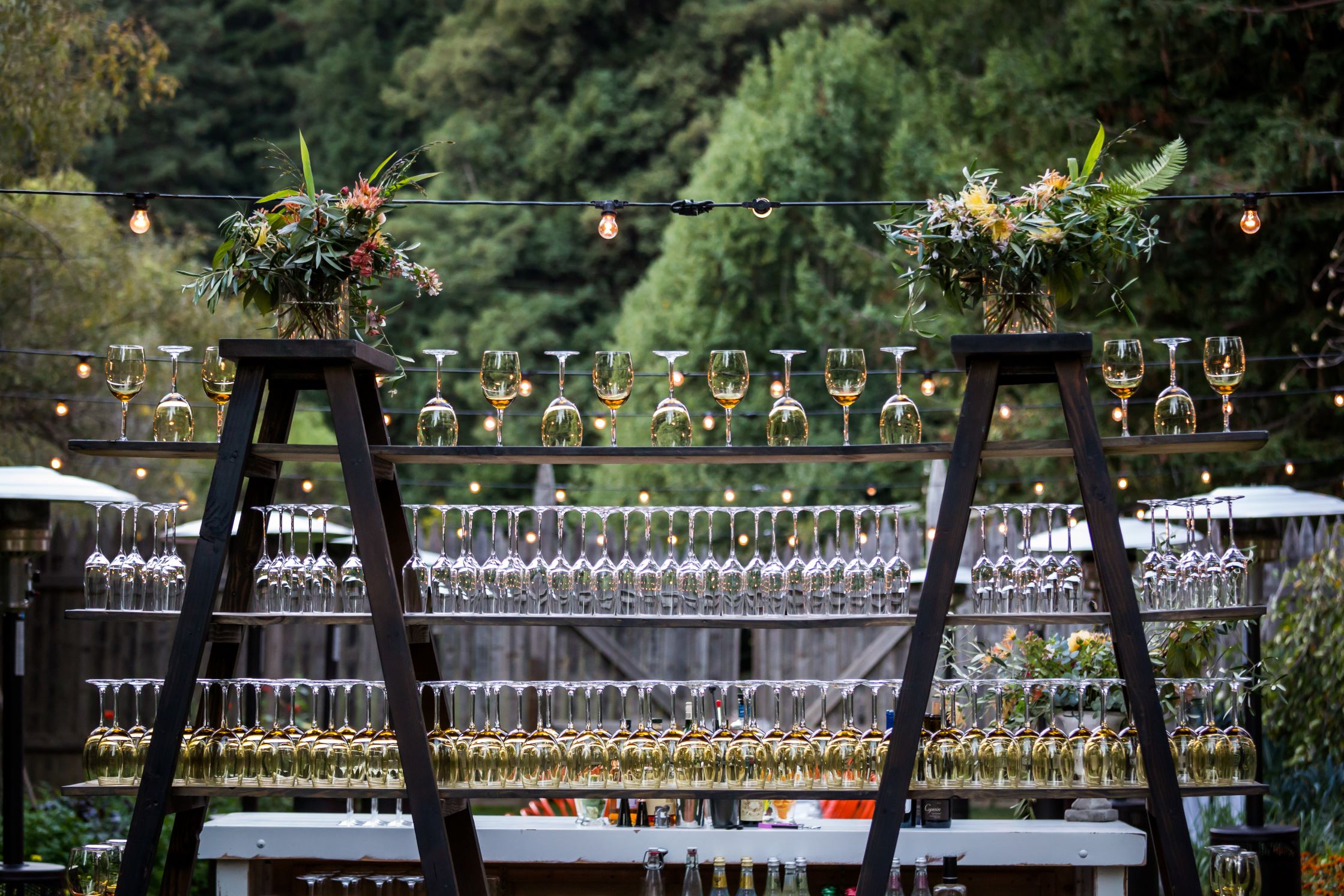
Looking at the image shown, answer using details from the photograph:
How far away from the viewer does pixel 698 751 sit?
4.23 meters

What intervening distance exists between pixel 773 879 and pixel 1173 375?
194cm

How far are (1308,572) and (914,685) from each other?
480cm

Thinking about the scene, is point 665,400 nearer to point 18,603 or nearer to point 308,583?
point 308,583

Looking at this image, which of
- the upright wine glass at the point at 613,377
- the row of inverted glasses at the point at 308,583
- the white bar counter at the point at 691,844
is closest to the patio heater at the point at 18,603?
the white bar counter at the point at 691,844

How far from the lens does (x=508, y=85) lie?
62.7 ft

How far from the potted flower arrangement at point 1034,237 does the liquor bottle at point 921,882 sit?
1622mm

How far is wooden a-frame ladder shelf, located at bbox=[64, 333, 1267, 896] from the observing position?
157 inches

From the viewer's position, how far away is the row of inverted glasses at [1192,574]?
4164mm

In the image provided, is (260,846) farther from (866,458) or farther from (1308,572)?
(1308,572)

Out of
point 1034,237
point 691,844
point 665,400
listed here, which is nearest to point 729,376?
point 665,400

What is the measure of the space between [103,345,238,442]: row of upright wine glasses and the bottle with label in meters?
2.12

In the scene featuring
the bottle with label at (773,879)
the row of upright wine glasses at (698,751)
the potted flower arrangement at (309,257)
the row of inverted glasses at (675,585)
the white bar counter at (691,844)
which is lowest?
the bottle with label at (773,879)

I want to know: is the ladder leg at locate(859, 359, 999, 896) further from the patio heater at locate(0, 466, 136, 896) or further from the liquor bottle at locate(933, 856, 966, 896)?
the patio heater at locate(0, 466, 136, 896)

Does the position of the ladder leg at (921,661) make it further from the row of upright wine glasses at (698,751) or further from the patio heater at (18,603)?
the patio heater at (18,603)
